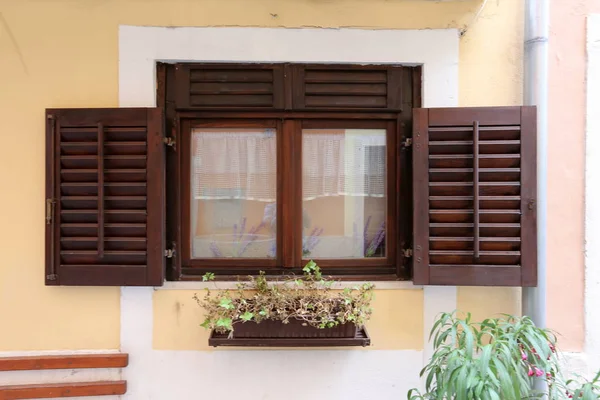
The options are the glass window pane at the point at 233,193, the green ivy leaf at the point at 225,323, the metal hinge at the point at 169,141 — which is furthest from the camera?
the glass window pane at the point at 233,193

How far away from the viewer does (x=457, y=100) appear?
85.7 inches

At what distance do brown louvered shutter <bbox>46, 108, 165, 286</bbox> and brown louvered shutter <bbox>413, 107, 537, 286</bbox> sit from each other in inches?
56.7

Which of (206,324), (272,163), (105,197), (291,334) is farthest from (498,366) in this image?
(105,197)

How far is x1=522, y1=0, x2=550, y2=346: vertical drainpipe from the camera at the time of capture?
2096mm

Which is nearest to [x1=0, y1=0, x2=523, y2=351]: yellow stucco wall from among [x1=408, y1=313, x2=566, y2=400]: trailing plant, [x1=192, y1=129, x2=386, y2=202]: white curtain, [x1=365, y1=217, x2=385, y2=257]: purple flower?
[x1=192, y1=129, x2=386, y2=202]: white curtain

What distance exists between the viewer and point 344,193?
7.54 feet

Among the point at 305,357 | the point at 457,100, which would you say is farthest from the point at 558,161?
the point at 305,357

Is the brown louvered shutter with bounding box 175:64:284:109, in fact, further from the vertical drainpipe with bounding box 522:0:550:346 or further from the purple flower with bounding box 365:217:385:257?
the vertical drainpipe with bounding box 522:0:550:346

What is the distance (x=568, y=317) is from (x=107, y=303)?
2.63 metres

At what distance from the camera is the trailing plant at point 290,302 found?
197 centimetres

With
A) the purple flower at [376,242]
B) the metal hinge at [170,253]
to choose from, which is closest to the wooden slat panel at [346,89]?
the purple flower at [376,242]

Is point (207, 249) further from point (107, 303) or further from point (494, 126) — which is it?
point (494, 126)

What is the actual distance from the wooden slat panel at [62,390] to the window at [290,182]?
59cm

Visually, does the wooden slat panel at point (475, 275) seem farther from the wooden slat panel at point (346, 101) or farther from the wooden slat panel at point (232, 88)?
the wooden slat panel at point (232, 88)
